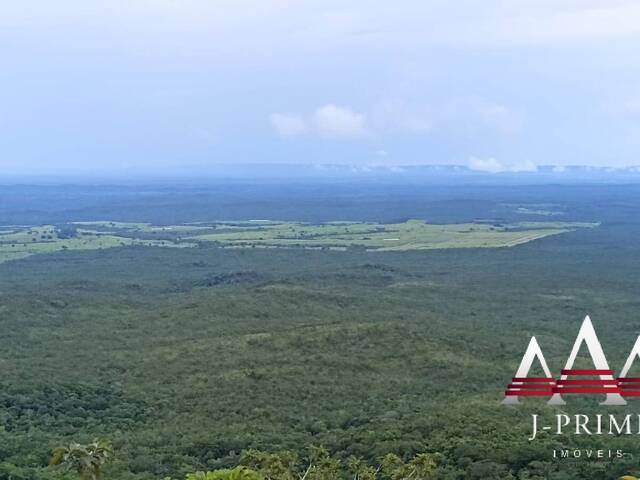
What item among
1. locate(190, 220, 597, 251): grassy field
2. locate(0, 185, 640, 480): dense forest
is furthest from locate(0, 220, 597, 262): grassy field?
locate(0, 185, 640, 480): dense forest

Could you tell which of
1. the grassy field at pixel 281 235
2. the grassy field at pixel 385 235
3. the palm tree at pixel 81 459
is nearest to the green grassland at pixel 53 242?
the grassy field at pixel 281 235

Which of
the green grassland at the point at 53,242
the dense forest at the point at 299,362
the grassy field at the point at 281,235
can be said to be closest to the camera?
the dense forest at the point at 299,362

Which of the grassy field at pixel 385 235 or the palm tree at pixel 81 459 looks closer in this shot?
the palm tree at pixel 81 459

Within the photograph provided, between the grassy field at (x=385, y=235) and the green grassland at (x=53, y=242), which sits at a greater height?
the grassy field at (x=385, y=235)

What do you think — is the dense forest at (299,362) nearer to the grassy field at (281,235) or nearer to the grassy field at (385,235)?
the grassy field at (281,235)

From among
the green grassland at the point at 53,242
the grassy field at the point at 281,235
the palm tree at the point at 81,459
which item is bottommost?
the green grassland at the point at 53,242

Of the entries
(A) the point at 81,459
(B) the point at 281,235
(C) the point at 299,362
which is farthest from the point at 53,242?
(A) the point at 81,459

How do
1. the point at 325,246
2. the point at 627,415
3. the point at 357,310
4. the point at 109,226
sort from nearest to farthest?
the point at 627,415 < the point at 357,310 < the point at 325,246 < the point at 109,226

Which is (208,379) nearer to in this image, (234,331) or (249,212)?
(234,331)

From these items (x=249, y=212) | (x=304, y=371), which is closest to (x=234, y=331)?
(x=304, y=371)
